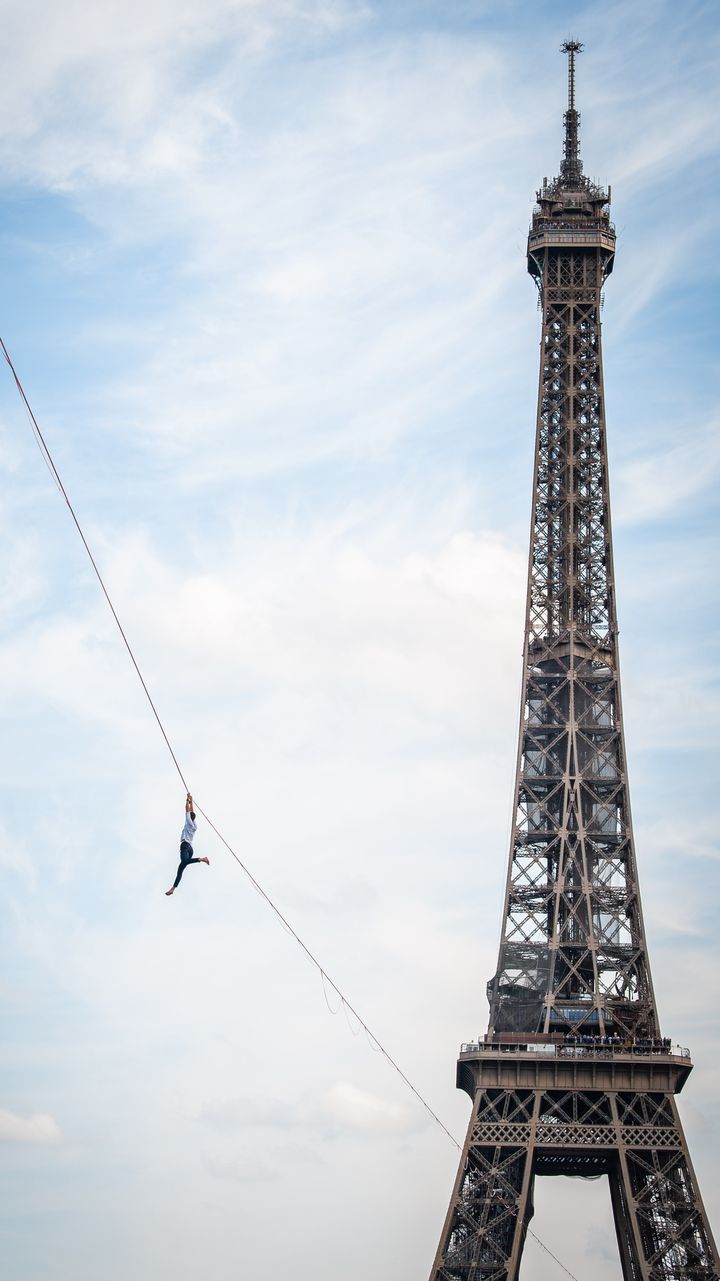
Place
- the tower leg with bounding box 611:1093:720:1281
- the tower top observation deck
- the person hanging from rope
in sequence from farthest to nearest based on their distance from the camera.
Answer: the tower top observation deck < the tower leg with bounding box 611:1093:720:1281 < the person hanging from rope

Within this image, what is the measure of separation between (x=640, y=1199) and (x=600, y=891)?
16.5 metres

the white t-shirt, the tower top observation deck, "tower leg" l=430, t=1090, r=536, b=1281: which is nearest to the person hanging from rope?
the white t-shirt

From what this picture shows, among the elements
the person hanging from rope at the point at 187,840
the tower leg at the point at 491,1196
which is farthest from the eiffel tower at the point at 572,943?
the person hanging from rope at the point at 187,840

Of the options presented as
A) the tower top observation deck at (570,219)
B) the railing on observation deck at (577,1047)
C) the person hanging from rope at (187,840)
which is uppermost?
the tower top observation deck at (570,219)

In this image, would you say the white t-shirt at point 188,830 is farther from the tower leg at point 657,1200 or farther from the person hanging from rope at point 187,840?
the tower leg at point 657,1200

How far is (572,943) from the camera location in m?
89.2

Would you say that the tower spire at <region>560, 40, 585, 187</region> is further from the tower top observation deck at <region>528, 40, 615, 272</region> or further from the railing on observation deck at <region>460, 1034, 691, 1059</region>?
the railing on observation deck at <region>460, 1034, 691, 1059</region>

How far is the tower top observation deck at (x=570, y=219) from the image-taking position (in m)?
107

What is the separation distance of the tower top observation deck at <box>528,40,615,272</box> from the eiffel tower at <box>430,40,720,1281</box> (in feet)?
0.46

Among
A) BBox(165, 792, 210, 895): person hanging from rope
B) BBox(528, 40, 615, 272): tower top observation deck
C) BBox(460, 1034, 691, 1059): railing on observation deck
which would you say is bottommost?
BBox(165, 792, 210, 895): person hanging from rope

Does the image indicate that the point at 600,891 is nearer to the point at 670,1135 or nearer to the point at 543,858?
the point at 543,858

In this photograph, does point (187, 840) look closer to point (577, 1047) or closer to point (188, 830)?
point (188, 830)

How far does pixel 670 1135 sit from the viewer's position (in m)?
82.6

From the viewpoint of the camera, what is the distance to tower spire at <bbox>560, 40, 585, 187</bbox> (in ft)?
363
